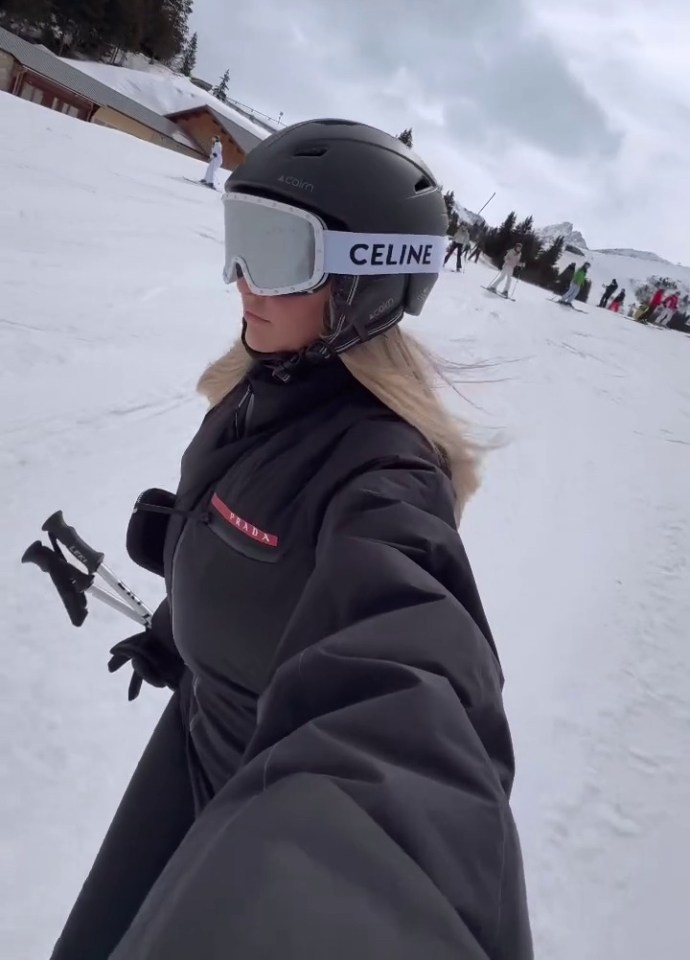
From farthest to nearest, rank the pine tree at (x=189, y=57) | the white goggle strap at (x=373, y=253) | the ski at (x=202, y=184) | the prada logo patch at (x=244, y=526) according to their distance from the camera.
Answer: the pine tree at (x=189, y=57), the ski at (x=202, y=184), the white goggle strap at (x=373, y=253), the prada logo patch at (x=244, y=526)

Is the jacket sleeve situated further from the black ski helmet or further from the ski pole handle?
the ski pole handle

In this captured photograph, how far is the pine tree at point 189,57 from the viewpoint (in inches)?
3479

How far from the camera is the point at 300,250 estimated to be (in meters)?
1.62

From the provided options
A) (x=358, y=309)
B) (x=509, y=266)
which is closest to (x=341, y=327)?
(x=358, y=309)

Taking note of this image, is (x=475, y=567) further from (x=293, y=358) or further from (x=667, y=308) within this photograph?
(x=667, y=308)

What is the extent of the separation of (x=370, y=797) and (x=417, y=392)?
0.99 m

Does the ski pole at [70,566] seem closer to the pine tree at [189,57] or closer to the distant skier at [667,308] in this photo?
the distant skier at [667,308]

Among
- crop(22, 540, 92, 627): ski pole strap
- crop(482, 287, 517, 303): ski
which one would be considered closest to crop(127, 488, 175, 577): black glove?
crop(22, 540, 92, 627): ski pole strap

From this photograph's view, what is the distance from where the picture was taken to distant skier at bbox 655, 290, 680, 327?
32375 millimetres

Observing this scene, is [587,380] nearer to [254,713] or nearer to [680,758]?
[680,758]

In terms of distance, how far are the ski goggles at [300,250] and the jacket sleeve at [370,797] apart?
801mm

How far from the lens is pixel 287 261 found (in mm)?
1626

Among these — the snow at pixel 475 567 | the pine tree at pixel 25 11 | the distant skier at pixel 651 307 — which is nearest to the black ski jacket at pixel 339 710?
the snow at pixel 475 567

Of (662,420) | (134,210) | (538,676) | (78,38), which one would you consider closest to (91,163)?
(134,210)
